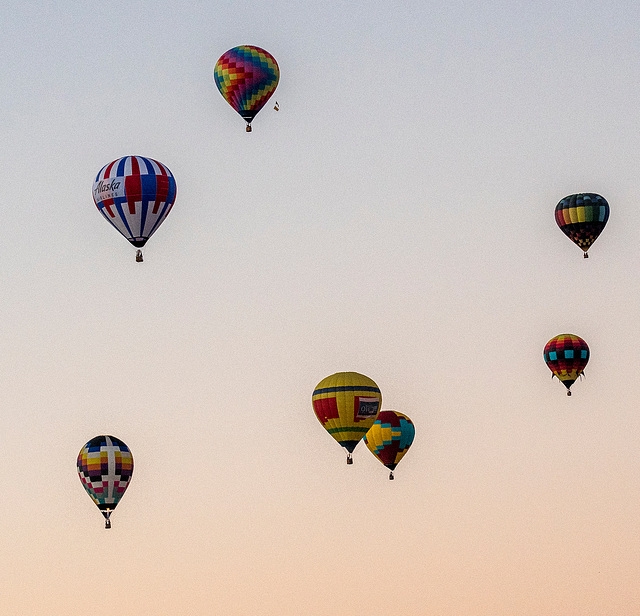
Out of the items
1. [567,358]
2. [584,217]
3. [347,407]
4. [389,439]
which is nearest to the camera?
[347,407]

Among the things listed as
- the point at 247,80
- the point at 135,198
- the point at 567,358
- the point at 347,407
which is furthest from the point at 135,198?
the point at 567,358

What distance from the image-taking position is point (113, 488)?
59.2 m

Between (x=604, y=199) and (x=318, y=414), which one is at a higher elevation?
(x=604, y=199)

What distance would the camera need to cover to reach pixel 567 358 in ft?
219

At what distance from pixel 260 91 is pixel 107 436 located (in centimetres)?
1369

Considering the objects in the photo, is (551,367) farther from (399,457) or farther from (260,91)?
(260,91)

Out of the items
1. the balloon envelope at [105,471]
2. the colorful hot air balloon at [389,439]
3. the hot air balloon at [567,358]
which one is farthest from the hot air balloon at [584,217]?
the balloon envelope at [105,471]

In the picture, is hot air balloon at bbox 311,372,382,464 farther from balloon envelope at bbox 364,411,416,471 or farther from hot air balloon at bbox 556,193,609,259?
hot air balloon at bbox 556,193,609,259

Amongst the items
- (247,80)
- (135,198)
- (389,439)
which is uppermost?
(247,80)

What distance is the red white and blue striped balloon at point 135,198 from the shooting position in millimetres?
55625

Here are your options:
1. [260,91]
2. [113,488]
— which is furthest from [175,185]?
[113,488]

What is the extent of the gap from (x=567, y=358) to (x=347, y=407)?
13.5m

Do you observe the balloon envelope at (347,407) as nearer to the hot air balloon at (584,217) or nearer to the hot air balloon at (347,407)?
the hot air balloon at (347,407)

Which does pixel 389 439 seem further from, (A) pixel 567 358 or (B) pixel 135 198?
(B) pixel 135 198
